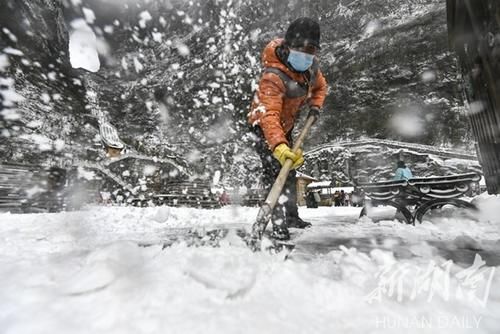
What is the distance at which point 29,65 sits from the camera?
19.7m

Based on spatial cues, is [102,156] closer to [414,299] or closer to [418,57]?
[414,299]

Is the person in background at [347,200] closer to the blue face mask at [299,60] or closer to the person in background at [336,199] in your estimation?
the person in background at [336,199]

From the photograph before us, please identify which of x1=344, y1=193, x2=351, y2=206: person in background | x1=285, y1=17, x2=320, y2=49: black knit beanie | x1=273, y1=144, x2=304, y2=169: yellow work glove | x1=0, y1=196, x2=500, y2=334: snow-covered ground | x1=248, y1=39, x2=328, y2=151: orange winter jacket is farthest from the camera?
x1=344, y1=193, x2=351, y2=206: person in background

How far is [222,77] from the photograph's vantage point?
49.2 m

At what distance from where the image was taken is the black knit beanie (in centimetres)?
272

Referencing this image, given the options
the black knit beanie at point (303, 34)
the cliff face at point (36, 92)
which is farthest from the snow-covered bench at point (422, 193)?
the cliff face at point (36, 92)

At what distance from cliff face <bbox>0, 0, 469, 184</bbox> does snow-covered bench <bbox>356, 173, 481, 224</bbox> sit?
51.6 feet

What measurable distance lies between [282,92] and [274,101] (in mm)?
154

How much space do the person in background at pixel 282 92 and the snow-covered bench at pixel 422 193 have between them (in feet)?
5.05

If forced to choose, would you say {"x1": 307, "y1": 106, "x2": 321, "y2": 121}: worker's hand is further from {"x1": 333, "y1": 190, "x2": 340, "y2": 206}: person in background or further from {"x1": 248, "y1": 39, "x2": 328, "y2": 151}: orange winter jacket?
{"x1": 333, "y1": 190, "x2": 340, "y2": 206}: person in background

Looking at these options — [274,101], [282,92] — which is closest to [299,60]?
[282,92]

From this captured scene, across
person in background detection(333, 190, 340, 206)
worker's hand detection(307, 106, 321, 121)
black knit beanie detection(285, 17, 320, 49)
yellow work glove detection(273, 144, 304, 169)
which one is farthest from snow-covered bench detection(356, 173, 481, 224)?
person in background detection(333, 190, 340, 206)

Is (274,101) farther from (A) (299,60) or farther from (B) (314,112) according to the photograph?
(B) (314,112)

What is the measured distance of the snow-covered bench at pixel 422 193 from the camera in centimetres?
353
